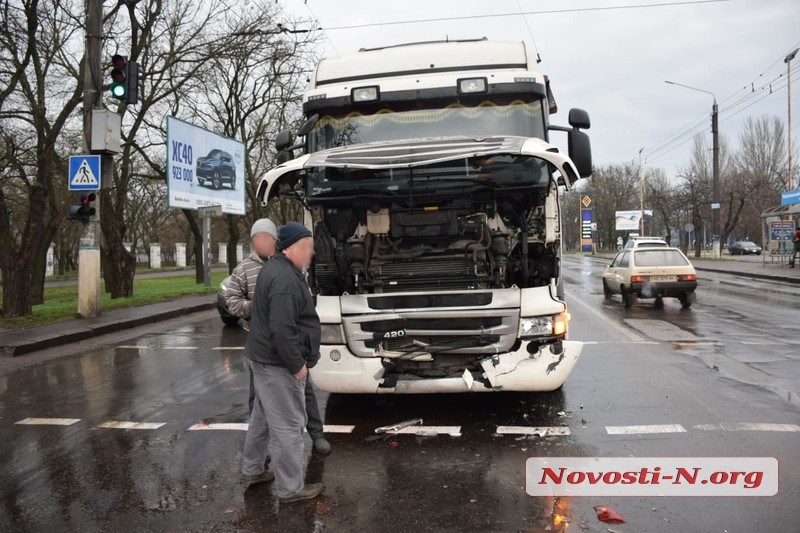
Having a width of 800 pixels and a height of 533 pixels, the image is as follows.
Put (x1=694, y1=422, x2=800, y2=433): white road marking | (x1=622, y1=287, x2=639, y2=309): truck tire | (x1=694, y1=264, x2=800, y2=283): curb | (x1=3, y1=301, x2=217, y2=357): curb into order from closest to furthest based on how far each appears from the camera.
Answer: (x1=694, y1=422, x2=800, y2=433): white road marking < (x1=3, y1=301, x2=217, y2=357): curb < (x1=622, y1=287, x2=639, y2=309): truck tire < (x1=694, y1=264, x2=800, y2=283): curb

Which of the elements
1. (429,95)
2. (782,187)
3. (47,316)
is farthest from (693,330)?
(782,187)

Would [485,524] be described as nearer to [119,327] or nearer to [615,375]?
[615,375]

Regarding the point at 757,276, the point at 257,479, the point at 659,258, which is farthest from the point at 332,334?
the point at 757,276

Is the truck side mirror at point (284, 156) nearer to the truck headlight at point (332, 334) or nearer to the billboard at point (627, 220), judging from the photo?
the truck headlight at point (332, 334)

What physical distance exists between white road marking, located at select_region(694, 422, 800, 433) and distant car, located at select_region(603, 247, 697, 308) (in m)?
10.1

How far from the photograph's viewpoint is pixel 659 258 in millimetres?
15336

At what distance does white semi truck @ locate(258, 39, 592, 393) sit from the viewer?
5.44 metres

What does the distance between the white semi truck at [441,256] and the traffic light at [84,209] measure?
29.3 ft

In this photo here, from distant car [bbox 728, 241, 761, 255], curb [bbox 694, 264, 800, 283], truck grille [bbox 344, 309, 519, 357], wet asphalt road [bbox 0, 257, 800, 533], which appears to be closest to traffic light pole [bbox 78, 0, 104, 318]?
wet asphalt road [bbox 0, 257, 800, 533]

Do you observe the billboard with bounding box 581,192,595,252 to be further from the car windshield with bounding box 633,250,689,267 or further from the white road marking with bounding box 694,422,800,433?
the white road marking with bounding box 694,422,800,433

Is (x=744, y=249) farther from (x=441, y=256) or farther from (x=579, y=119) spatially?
(x=441, y=256)

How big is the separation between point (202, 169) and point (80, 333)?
1209cm

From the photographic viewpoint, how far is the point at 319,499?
404 centimetres

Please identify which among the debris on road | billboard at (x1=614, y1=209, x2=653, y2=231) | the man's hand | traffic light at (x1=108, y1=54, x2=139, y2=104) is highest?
traffic light at (x1=108, y1=54, x2=139, y2=104)
